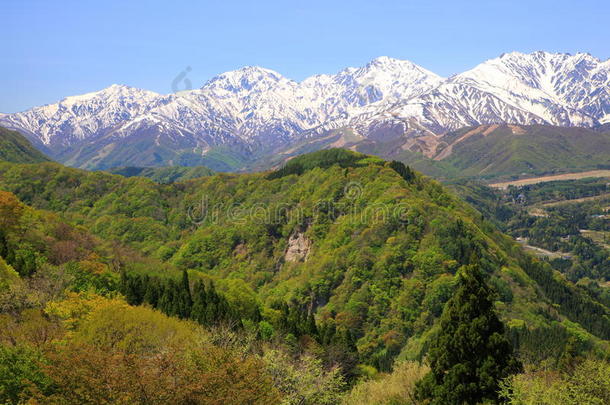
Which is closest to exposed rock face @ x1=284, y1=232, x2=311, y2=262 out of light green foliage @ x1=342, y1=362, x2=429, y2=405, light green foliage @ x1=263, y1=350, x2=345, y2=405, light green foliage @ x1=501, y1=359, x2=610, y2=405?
light green foliage @ x1=342, y1=362, x2=429, y2=405

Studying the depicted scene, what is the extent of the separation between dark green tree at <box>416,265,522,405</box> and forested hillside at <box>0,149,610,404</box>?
0.34 meters

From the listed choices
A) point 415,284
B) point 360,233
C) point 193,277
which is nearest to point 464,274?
point 415,284

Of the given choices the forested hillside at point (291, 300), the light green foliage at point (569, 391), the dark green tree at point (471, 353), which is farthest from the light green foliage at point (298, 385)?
the light green foliage at point (569, 391)

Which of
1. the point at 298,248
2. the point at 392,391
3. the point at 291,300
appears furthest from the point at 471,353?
the point at 298,248

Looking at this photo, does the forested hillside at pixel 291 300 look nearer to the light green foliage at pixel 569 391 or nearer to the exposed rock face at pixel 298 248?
the exposed rock face at pixel 298 248

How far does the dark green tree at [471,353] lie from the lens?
1908 inches

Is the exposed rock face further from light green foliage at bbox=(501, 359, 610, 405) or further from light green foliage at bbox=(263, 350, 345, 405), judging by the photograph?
light green foliage at bbox=(501, 359, 610, 405)

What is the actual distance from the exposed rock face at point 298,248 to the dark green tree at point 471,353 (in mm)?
119901

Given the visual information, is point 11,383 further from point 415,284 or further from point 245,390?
point 415,284

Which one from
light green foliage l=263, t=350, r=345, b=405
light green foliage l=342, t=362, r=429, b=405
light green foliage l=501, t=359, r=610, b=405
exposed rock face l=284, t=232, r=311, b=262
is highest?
light green foliage l=501, t=359, r=610, b=405

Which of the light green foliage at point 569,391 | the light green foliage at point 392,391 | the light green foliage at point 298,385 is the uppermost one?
the light green foliage at point 569,391

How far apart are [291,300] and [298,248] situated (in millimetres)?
33014

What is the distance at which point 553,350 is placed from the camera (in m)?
90.2

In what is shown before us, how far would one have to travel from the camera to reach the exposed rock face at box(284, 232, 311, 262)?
17225 cm
